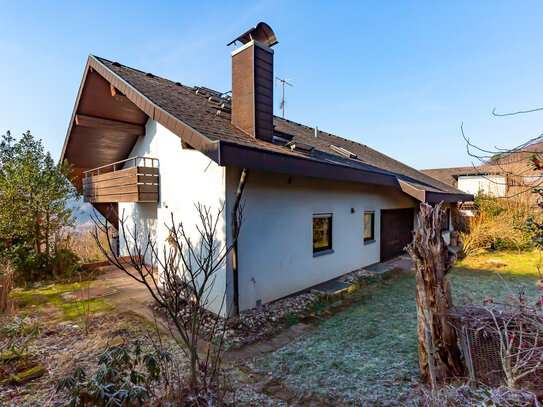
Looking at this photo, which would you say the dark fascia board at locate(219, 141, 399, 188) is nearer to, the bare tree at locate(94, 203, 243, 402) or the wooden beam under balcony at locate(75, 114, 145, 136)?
the bare tree at locate(94, 203, 243, 402)

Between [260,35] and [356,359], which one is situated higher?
[260,35]

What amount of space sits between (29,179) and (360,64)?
12.2 metres

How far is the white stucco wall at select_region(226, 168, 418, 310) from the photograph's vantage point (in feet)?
18.7

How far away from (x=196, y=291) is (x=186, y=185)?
3043 millimetres

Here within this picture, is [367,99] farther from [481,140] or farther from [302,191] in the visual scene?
[481,140]

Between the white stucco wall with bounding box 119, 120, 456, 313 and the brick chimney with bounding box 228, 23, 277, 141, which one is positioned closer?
the white stucco wall with bounding box 119, 120, 456, 313

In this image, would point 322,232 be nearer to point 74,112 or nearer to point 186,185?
point 186,185

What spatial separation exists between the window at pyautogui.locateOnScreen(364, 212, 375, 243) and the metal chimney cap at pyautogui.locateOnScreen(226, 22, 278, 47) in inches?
247

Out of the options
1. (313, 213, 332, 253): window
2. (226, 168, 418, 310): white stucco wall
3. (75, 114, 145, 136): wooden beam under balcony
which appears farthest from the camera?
(75, 114, 145, 136): wooden beam under balcony

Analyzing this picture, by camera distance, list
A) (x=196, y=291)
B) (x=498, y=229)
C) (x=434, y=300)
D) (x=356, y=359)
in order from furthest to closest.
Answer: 1. (x=498, y=229)
2. (x=356, y=359)
3. (x=196, y=291)
4. (x=434, y=300)

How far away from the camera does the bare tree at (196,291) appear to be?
2.69 m

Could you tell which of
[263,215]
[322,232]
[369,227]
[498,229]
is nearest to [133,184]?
[263,215]

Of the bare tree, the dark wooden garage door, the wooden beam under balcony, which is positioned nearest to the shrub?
the dark wooden garage door

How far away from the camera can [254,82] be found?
6215mm
